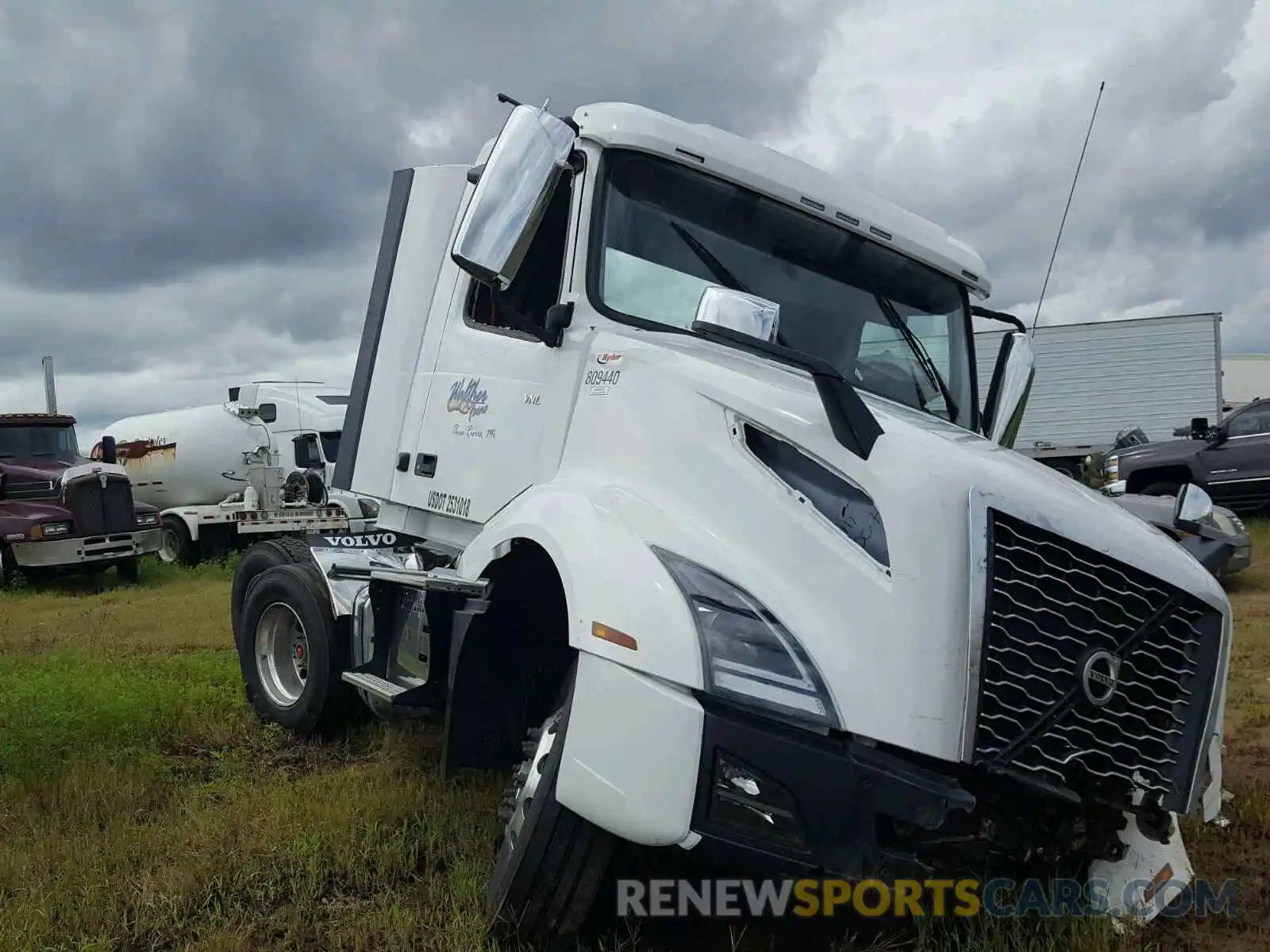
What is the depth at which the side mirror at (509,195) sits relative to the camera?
11.1ft

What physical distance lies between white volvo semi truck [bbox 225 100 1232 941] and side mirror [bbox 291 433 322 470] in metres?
12.4

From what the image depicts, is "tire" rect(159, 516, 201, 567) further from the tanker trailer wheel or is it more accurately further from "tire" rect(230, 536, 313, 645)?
the tanker trailer wheel

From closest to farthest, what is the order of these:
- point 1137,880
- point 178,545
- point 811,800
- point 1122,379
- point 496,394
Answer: point 811,800, point 1137,880, point 496,394, point 178,545, point 1122,379

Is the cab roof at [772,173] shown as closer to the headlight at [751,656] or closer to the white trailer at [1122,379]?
the headlight at [751,656]

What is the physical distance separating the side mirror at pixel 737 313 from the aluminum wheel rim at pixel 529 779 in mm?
1320

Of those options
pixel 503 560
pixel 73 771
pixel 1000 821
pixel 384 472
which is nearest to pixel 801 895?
pixel 1000 821

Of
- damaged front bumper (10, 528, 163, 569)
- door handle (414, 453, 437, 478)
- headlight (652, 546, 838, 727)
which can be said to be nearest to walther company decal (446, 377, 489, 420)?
door handle (414, 453, 437, 478)

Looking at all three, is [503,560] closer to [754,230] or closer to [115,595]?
[754,230]

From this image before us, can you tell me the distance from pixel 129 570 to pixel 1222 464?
1528cm

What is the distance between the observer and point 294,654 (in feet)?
18.5

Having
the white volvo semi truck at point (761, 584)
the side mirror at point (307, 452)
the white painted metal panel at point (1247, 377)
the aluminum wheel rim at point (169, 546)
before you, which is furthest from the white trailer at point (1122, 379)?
the white painted metal panel at point (1247, 377)

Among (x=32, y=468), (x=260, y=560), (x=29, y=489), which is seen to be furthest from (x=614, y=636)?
(x=32, y=468)

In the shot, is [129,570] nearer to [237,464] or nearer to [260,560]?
[237,464]

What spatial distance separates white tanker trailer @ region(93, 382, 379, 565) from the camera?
17047 millimetres
